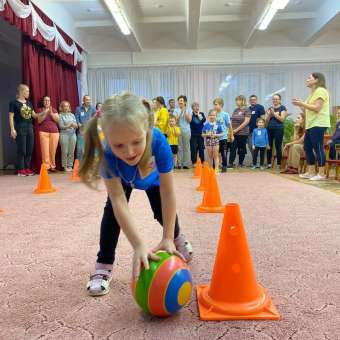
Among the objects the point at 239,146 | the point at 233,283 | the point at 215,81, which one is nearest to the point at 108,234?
the point at 233,283

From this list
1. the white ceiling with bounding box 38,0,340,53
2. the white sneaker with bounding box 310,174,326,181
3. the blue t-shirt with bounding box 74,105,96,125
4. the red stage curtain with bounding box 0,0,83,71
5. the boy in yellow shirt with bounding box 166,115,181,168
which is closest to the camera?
the white sneaker with bounding box 310,174,326,181

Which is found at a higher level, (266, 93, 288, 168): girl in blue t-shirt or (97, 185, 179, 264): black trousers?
(266, 93, 288, 168): girl in blue t-shirt

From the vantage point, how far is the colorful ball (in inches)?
55.9

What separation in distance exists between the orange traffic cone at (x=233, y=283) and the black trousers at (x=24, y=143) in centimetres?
682

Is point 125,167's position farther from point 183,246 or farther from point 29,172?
point 29,172

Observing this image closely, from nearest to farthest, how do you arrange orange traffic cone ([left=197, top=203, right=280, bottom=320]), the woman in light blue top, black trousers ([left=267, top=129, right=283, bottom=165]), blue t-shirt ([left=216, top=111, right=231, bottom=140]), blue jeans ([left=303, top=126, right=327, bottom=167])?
orange traffic cone ([left=197, top=203, right=280, bottom=320])
blue jeans ([left=303, top=126, right=327, bottom=167])
blue t-shirt ([left=216, top=111, right=231, bottom=140])
the woman in light blue top
black trousers ([left=267, top=129, right=283, bottom=165])

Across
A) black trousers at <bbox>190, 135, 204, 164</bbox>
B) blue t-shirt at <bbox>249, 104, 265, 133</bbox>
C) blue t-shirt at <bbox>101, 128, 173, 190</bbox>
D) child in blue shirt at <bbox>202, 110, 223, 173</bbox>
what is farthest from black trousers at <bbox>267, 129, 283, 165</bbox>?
blue t-shirt at <bbox>101, 128, 173, 190</bbox>

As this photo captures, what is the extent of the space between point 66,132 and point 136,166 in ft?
24.5

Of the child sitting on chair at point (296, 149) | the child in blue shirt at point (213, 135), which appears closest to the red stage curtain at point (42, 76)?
the child in blue shirt at point (213, 135)

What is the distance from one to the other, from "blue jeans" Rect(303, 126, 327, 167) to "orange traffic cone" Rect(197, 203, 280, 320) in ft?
15.1

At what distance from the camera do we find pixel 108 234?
1783 millimetres

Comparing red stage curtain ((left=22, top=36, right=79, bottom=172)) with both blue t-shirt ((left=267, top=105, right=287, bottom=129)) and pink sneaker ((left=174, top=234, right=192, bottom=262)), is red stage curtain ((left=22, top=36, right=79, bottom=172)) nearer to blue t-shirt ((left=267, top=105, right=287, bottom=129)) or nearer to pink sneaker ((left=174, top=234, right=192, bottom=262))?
blue t-shirt ((left=267, top=105, right=287, bottom=129))

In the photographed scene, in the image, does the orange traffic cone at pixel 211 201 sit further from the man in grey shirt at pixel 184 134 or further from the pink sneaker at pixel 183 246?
the man in grey shirt at pixel 184 134

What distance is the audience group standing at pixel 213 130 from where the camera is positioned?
5.72 m
